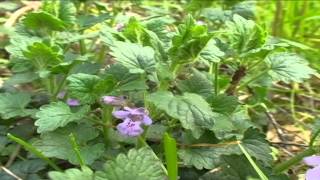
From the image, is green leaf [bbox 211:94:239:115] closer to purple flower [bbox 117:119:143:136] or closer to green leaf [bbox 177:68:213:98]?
green leaf [bbox 177:68:213:98]

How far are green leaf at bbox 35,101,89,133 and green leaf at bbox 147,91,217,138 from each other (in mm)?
167

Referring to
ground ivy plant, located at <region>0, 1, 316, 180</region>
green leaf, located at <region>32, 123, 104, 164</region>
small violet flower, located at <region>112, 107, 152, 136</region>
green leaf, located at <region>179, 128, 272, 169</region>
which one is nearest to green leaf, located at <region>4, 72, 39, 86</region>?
ground ivy plant, located at <region>0, 1, 316, 180</region>

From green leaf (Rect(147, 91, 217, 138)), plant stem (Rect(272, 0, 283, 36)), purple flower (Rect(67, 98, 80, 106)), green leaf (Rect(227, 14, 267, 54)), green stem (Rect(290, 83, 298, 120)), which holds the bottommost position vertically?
green stem (Rect(290, 83, 298, 120))

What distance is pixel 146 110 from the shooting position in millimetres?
1261

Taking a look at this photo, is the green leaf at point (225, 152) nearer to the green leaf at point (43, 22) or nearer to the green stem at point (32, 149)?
the green stem at point (32, 149)

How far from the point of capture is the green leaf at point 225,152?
1.25 m

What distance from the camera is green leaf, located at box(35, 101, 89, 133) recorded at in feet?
4.08

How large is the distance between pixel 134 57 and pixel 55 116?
0.20m

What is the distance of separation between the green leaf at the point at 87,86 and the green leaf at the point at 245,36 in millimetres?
307

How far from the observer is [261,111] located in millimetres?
1796

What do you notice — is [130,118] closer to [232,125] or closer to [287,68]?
[232,125]

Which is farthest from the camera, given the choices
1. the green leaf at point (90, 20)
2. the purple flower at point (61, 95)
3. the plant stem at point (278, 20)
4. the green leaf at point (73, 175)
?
the plant stem at point (278, 20)

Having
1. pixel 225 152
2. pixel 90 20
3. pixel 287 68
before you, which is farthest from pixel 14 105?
pixel 287 68

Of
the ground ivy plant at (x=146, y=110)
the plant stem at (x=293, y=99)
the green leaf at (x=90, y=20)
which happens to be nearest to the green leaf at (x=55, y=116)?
the ground ivy plant at (x=146, y=110)
